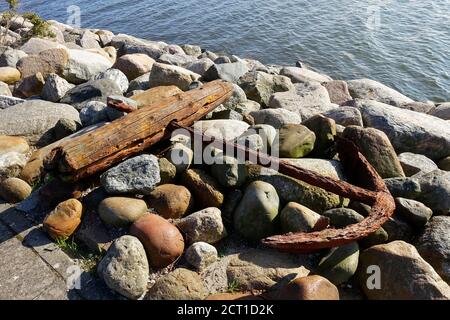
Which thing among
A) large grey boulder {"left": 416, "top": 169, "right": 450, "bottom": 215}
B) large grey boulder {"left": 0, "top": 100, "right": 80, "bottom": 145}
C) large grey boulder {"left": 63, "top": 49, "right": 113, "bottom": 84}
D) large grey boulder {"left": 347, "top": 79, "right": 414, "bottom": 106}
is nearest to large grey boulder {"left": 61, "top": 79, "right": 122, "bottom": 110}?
large grey boulder {"left": 0, "top": 100, "right": 80, "bottom": 145}

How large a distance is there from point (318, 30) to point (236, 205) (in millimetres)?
11910

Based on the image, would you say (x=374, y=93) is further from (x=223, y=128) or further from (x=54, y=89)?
(x=54, y=89)

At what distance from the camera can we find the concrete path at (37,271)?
10.8ft

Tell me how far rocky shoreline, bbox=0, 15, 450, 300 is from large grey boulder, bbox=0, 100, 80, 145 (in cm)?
1

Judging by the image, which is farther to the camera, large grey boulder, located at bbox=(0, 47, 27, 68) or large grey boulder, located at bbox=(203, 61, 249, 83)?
large grey boulder, located at bbox=(0, 47, 27, 68)

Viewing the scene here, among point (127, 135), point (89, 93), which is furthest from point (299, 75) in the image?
point (127, 135)

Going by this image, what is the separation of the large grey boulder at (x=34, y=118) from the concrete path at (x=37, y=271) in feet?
5.17

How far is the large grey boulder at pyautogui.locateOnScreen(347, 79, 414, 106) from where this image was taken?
926 centimetres

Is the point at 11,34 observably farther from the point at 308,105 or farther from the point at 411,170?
the point at 411,170

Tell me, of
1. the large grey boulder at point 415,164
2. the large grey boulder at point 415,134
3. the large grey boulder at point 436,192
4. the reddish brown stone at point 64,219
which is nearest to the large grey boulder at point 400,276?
the large grey boulder at point 436,192

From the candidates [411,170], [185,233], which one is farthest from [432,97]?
[185,233]

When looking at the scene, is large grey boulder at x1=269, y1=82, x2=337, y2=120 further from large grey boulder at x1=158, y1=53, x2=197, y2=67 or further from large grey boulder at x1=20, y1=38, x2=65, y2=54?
large grey boulder at x1=20, y1=38, x2=65, y2=54

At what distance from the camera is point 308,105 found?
6695mm

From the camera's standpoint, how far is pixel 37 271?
136 inches
